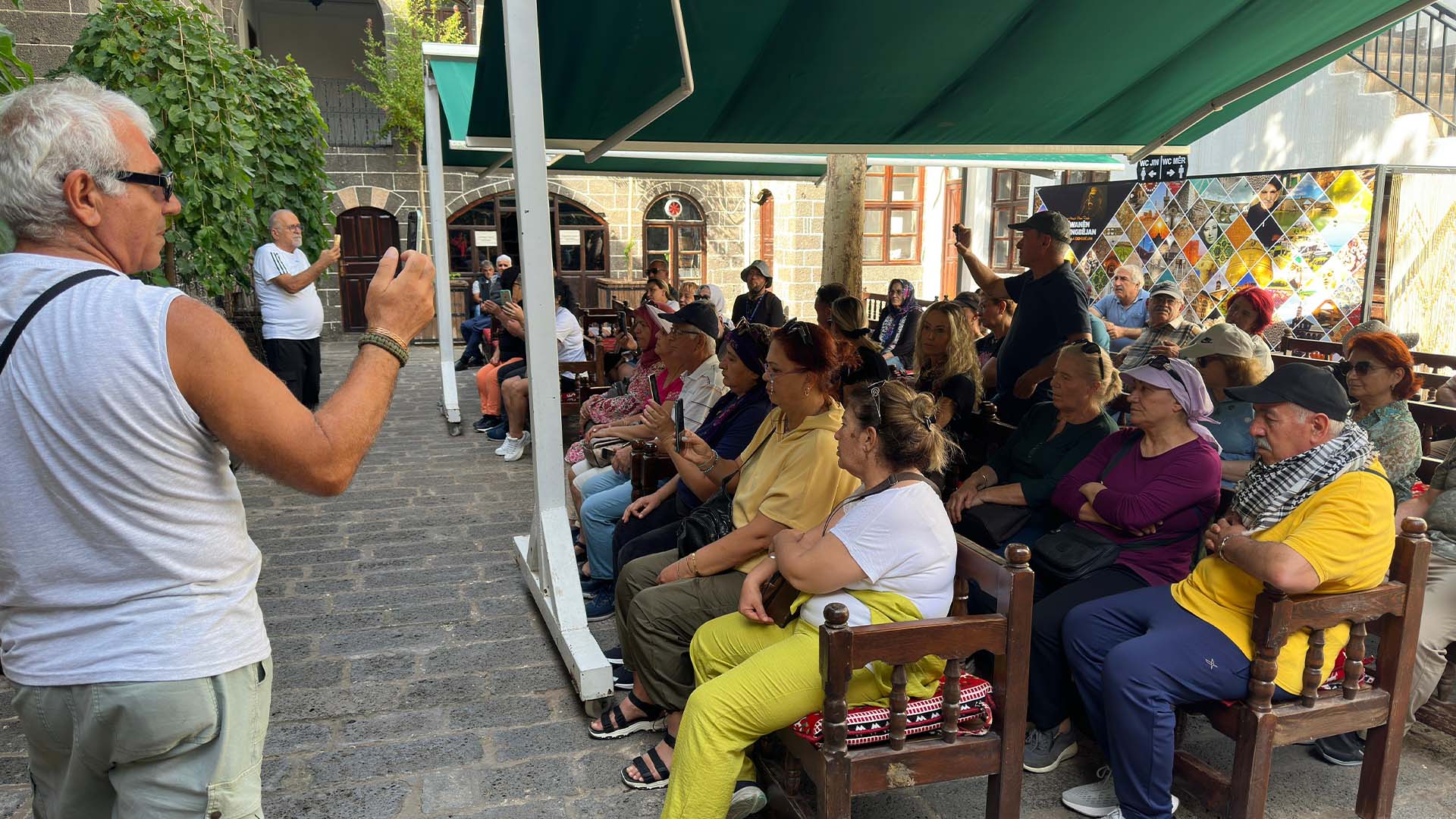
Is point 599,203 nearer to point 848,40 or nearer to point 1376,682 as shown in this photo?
point 848,40

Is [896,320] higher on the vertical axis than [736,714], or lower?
higher

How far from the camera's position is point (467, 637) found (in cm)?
410

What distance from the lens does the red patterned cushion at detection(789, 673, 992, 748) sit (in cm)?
241

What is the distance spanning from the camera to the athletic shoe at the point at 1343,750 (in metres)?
3.07

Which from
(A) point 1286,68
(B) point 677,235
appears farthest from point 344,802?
(B) point 677,235

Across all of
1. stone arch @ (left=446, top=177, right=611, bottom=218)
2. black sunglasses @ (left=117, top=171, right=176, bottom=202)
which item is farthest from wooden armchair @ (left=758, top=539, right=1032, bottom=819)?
stone arch @ (left=446, top=177, right=611, bottom=218)

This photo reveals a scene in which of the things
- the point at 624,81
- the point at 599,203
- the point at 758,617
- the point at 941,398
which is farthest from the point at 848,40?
the point at 599,203

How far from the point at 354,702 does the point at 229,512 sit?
2147 millimetres

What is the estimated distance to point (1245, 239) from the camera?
7.96 meters

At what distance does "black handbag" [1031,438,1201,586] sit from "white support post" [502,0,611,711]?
1.56 m

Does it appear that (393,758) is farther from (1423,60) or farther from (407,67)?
(407,67)

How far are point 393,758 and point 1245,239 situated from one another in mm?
7669

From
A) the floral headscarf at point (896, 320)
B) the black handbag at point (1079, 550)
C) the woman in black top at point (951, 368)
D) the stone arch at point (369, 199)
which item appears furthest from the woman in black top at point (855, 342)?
the stone arch at point (369, 199)

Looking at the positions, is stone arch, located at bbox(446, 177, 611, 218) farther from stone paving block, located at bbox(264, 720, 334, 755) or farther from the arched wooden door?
stone paving block, located at bbox(264, 720, 334, 755)
